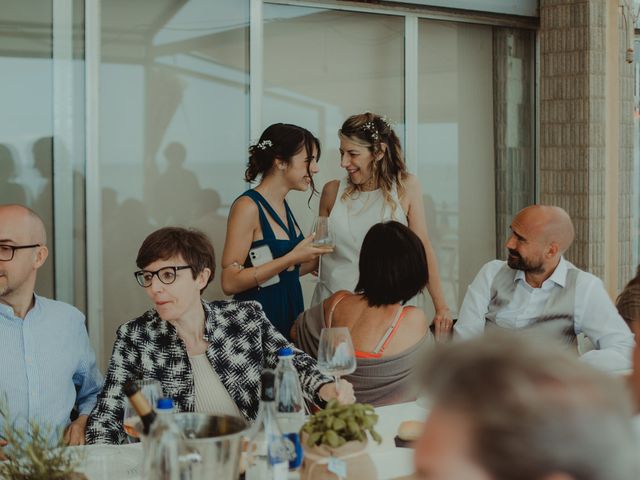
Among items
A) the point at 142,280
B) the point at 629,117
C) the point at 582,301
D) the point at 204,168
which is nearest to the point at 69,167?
the point at 204,168

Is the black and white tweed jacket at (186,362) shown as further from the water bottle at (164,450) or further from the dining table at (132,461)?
the water bottle at (164,450)

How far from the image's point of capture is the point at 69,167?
4836mm

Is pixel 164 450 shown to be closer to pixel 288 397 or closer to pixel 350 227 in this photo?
pixel 288 397

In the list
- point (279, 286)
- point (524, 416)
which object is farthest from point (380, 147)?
point (524, 416)

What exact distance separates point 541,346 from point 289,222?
356 cm

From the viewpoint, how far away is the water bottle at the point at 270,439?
6.90 ft

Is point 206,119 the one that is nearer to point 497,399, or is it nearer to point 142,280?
point 142,280

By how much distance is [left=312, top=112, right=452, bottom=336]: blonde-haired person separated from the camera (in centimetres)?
447

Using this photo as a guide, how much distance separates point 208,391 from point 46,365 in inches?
22.4

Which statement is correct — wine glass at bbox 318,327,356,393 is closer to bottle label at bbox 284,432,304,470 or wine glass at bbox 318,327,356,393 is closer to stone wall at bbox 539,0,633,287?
bottle label at bbox 284,432,304,470

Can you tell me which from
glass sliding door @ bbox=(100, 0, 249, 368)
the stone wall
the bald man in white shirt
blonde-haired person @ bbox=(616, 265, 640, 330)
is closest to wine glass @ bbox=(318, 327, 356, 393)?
blonde-haired person @ bbox=(616, 265, 640, 330)

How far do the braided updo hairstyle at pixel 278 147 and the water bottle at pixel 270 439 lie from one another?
2.40 meters

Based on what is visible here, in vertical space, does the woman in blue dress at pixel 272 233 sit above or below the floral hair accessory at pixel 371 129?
below

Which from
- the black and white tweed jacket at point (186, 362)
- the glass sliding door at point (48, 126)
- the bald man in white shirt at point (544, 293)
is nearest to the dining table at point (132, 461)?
the black and white tweed jacket at point (186, 362)
